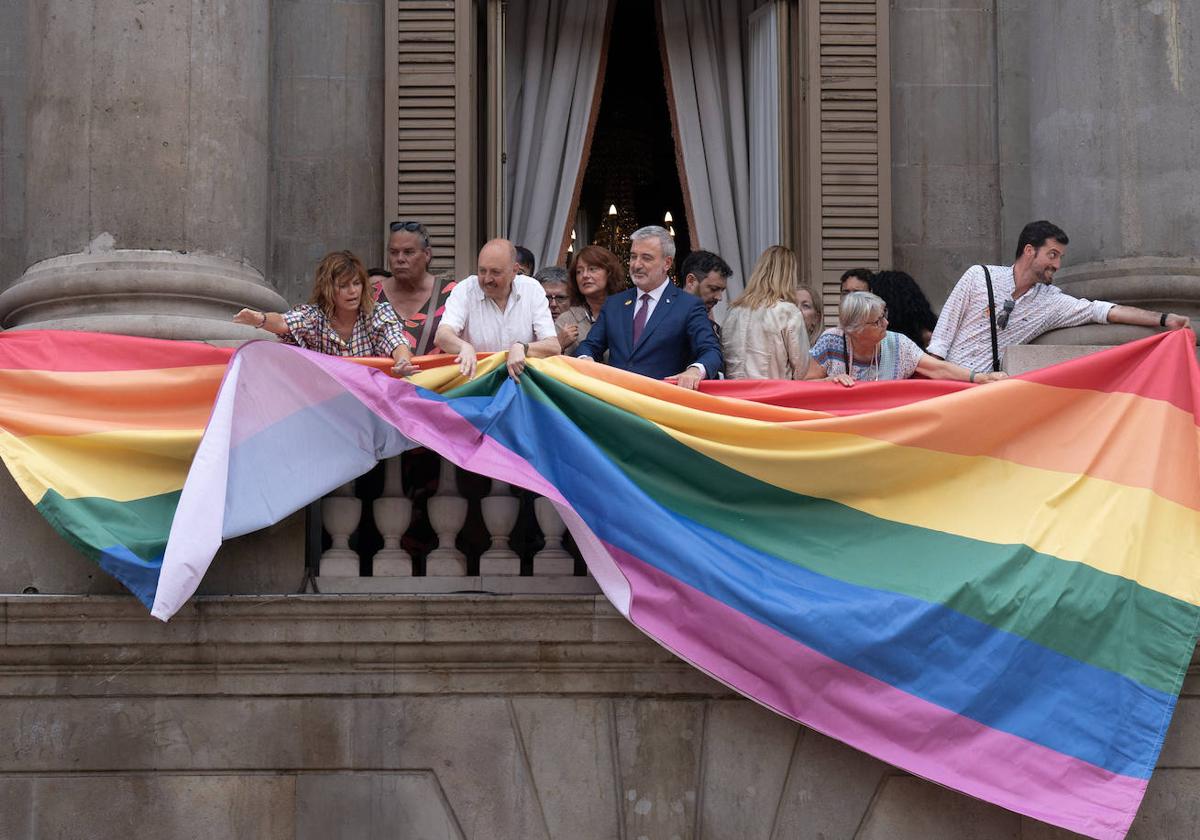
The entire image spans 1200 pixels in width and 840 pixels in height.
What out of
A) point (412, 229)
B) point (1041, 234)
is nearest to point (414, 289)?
point (412, 229)

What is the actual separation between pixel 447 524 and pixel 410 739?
1.12m

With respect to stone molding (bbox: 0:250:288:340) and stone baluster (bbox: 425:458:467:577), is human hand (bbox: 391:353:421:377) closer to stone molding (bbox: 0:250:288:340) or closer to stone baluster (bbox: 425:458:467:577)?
stone baluster (bbox: 425:458:467:577)

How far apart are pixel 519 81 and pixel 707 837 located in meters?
7.25

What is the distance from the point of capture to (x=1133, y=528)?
8148mm

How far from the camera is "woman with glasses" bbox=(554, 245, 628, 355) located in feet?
33.0

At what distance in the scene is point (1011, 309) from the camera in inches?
384

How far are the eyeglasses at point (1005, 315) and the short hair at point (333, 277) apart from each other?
3646mm

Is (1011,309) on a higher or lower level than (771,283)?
lower

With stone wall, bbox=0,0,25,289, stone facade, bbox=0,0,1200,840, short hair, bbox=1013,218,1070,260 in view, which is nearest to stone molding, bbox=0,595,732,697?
stone facade, bbox=0,0,1200,840

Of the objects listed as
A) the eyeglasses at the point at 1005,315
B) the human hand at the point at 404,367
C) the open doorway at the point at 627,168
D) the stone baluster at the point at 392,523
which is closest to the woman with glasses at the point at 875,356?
the eyeglasses at the point at 1005,315

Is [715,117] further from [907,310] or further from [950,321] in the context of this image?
[950,321]

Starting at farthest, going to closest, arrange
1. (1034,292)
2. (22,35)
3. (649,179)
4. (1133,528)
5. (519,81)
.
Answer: (649,179) < (519,81) < (22,35) < (1034,292) < (1133,528)

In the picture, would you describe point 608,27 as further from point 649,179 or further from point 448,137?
point 649,179

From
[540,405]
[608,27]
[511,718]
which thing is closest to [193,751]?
[511,718]
